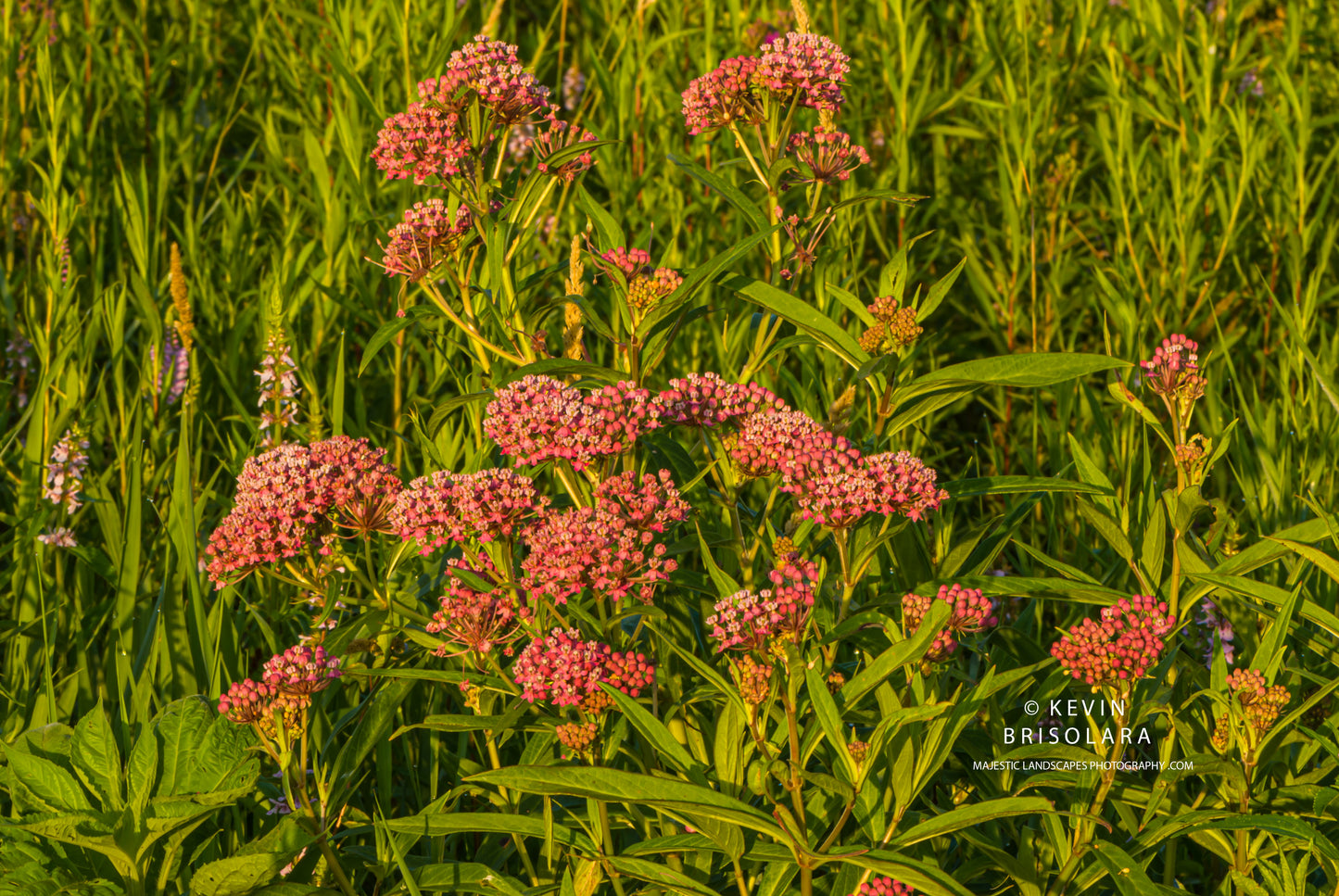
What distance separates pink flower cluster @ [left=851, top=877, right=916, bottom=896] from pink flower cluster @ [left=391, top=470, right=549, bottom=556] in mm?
780

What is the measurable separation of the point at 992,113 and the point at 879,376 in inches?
124

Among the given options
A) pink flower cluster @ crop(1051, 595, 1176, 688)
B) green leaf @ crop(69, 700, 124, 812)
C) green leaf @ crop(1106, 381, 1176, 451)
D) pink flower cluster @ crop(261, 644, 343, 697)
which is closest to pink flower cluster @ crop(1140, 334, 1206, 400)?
green leaf @ crop(1106, 381, 1176, 451)

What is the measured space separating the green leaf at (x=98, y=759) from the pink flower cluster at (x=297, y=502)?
0.34 metres

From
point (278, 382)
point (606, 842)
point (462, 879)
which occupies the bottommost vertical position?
point (462, 879)

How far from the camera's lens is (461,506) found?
1937 millimetres

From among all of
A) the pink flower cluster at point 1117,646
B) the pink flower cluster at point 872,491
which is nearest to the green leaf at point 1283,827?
the pink flower cluster at point 1117,646

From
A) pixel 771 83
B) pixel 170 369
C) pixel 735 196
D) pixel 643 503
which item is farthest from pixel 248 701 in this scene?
pixel 170 369

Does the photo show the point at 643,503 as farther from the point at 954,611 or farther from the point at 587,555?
the point at 954,611

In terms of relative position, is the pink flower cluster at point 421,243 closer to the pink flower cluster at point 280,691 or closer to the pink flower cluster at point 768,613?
the pink flower cluster at point 280,691

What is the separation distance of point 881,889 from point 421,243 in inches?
54.9

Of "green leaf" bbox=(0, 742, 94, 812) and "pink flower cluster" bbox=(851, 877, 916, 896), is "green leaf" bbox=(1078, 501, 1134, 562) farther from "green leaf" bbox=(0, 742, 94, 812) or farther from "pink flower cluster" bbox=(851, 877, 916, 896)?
"green leaf" bbox=(0, 742, 94, 812)

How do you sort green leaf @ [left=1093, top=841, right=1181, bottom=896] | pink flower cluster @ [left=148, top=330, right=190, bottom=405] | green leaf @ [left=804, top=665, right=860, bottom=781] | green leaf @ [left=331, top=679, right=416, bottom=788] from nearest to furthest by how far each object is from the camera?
green leaf @ [left=804, top=665, right=860, bottom=781] → green leaf @ [left=1093, top=841, right=1181, bottom=896] → green leaf @ [left=331, top=679, right=416, bottom=788] → pink flower cluster @ [left=148, top=330, right=190, bottom=405]

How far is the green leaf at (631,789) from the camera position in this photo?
5.75ft

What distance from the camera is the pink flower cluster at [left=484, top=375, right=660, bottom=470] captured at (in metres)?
1.95
